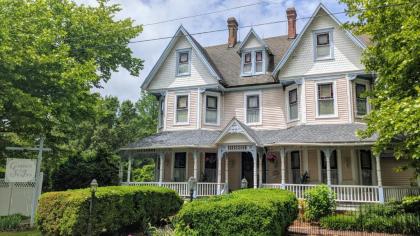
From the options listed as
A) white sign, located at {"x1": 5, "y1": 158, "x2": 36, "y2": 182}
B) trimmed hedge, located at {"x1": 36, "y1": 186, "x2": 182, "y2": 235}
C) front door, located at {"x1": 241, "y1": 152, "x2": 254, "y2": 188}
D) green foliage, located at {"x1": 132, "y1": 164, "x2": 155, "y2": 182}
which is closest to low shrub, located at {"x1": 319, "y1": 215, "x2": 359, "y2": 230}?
trimmed hedge, located at {"x1": 36, "y1": 186, "x2": 182, "y2": 235}

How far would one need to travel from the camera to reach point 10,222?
11977 millimetres

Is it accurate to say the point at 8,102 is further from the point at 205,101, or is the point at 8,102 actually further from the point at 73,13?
the point at 205,101

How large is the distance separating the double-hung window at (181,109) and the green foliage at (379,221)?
10339 mm

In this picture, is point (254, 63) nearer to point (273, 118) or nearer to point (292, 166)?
point (273, 118)

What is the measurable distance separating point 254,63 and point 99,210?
1353 centimetres

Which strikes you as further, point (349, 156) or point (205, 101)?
point (205, 101)

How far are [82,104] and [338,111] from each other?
41.7 ft

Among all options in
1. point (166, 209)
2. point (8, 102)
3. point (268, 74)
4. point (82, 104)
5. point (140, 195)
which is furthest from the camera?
point (268, 74)

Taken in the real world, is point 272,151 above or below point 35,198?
above

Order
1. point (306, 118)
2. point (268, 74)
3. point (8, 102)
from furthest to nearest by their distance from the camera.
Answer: point (268, 74) < point (306, 118) < point (8, 102)

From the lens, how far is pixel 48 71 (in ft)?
44.4

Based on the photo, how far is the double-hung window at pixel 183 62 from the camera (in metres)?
20.6

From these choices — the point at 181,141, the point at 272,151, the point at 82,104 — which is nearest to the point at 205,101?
the point at 181,141

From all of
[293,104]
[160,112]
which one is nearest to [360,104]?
[293,104]
